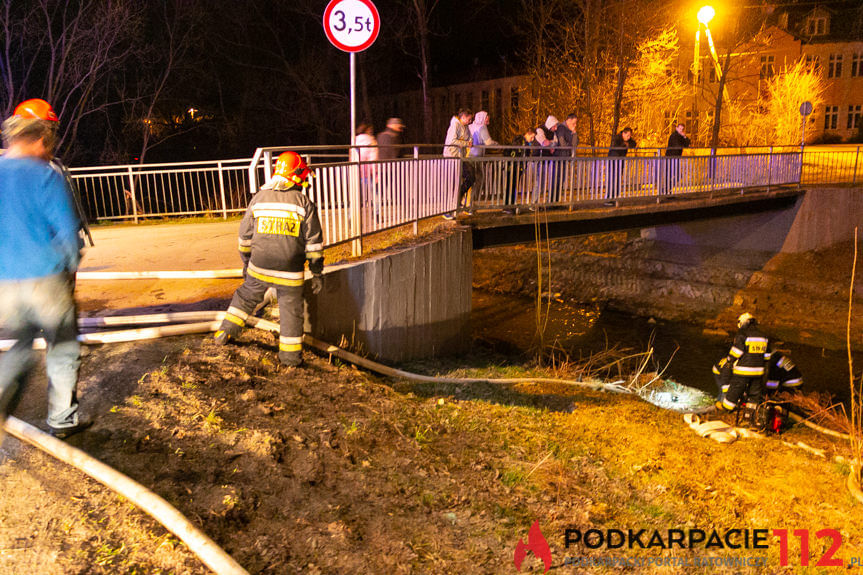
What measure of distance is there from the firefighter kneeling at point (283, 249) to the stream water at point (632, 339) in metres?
6.70

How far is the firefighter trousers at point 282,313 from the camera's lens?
17.7 feet

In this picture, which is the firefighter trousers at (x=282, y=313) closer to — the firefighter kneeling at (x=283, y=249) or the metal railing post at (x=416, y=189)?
the firefighter kneeling at (x=283, y=249)

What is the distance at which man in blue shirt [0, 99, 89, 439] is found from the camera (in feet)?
11.8

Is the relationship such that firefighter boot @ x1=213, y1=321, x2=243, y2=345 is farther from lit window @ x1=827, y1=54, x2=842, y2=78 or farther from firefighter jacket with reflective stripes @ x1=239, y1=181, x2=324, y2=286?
lit window @ x1=827, y1=54, x2=842, y2=78

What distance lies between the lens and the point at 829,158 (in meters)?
19.0

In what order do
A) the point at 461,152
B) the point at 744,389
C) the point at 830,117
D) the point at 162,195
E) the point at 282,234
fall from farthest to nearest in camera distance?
1. the point at 830,117
2. the point at 162,195
3. the point at 461,152
4. the point at 744,389
5. the point at 282,234

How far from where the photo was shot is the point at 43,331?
374cm

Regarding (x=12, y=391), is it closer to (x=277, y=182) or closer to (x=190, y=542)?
(x=190, y=542)

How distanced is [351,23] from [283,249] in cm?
374

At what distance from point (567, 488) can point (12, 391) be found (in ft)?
11.9

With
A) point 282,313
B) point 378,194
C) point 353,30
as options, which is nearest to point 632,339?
point 378,194

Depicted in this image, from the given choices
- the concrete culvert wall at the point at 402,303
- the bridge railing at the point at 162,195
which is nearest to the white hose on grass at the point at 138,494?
the concrete culvert wall at the point at 402,303

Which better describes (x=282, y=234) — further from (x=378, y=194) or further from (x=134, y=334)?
(x=378, y=194)

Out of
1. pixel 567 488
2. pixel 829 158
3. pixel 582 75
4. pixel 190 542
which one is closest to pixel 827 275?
pixel 829 158
